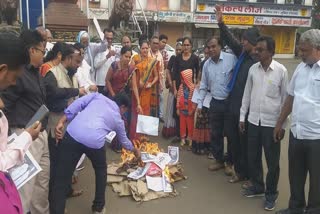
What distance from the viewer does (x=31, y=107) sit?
10.4 ft

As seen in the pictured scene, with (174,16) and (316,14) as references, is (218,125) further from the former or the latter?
(316,14)

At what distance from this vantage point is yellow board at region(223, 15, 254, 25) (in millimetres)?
32688

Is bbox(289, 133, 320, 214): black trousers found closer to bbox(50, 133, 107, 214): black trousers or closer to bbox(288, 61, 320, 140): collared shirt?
bbox(288, 61, 320, 140): collared shirt

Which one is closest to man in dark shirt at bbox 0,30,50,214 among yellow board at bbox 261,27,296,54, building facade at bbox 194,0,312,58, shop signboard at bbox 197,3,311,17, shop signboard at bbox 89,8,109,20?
shop signboard at bbox 89,8,109,20

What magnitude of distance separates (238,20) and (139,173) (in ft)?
99.3

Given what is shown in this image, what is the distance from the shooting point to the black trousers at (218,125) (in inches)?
197

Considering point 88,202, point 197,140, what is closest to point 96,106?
point 88,202

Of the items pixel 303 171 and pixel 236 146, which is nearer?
pixel 303 171

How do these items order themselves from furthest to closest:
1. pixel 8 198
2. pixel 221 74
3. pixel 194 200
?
pixel 221 74 → pixel 194 200 → pixel 8 198

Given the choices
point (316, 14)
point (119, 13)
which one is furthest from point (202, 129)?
point (316, 14)

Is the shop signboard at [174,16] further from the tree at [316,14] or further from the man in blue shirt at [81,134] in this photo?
the man in blue shirt at [81,134]

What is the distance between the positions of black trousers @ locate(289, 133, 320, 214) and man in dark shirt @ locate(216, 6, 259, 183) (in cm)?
96

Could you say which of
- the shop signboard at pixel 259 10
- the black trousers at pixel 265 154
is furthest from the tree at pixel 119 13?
the shop signboard at pixel 259 10

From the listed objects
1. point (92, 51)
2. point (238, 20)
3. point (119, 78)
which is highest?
point (238, 20)
